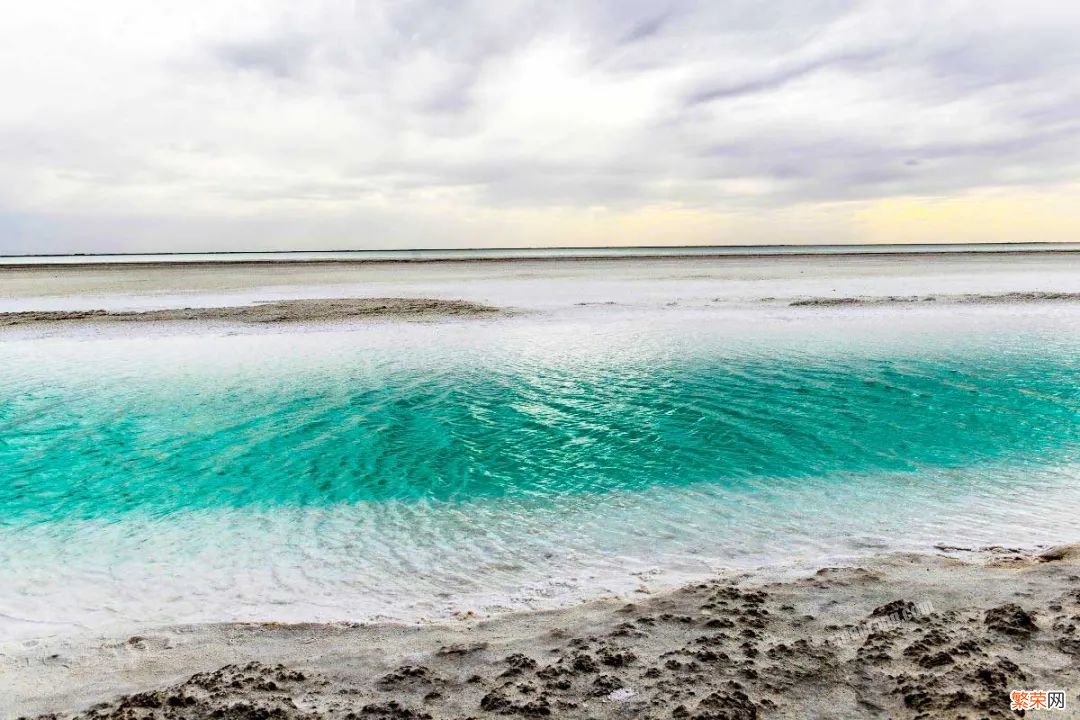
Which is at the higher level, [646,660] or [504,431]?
[504,431]

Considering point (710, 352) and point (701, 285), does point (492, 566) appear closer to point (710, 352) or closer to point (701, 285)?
point (710, 352)

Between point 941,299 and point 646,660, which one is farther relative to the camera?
point 941,299

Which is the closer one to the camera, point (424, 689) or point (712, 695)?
point (712, 695)

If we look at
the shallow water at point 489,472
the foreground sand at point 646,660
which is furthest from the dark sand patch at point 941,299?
the foreground sand at point 646,660

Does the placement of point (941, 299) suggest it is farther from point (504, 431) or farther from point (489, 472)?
point (489, 472)

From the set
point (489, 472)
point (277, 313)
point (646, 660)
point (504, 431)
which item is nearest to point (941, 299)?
point (504, 431)

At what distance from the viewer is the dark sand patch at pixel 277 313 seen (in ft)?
89.7

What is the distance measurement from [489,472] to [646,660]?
5108 millimetres

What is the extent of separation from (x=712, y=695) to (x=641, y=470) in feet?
17.5

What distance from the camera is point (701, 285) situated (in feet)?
143

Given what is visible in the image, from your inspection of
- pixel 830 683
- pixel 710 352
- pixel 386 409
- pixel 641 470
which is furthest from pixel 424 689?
pixel 710 352

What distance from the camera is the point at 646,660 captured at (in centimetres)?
462

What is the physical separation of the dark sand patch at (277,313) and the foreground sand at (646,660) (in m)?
22.9

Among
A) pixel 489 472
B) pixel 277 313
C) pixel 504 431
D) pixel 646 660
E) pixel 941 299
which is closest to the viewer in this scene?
pixel 646 660
